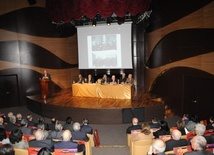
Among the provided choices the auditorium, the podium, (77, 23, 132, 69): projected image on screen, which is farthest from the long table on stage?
(77, 23, 132, 69): projected image on screen

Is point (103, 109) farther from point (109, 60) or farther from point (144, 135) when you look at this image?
point (109, 60)

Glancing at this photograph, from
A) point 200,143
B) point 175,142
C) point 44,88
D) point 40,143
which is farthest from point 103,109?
point 200,143

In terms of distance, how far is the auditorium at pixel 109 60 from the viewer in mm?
7129

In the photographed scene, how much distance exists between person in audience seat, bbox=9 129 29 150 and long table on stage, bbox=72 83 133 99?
552 cm

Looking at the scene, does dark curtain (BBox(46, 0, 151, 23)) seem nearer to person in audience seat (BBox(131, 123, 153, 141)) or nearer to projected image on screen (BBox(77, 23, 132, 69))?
projected image on screen (BBox(77, 23, 132, 69))

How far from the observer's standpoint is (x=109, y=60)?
1134 cm

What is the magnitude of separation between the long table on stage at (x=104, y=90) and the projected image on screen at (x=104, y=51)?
7.08 feet

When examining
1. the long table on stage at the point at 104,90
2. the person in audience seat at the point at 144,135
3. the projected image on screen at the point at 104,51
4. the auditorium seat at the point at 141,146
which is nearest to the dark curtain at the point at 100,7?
the projected image on screen at the point at 104,51

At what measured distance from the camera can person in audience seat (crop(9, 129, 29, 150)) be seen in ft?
12.7

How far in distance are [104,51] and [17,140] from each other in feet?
26.2

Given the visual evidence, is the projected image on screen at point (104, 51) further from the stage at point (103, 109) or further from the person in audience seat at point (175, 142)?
the person in audience seat at point (175, 142)

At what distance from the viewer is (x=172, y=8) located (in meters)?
8.16

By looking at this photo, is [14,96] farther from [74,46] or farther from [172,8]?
[172,8]

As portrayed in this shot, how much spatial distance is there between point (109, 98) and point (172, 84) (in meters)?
2.68
